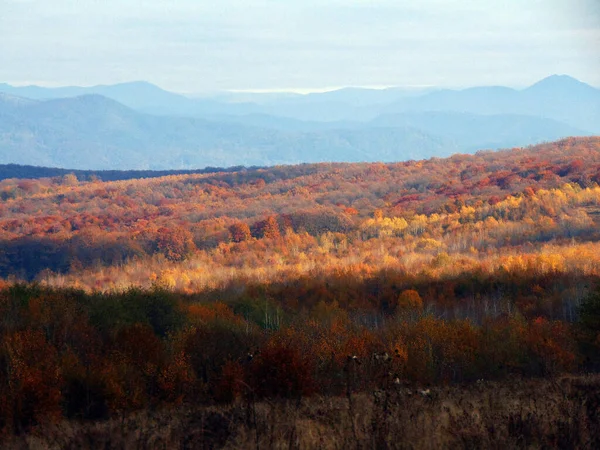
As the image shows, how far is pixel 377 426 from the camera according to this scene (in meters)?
11.1

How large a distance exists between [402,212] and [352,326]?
90443mm

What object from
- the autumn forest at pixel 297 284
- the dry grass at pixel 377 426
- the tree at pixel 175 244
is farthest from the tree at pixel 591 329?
the tree at pixel 175 244

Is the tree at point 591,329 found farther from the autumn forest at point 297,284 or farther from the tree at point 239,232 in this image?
the tree at point 239,232

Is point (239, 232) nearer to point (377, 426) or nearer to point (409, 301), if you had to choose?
point (409, 301)

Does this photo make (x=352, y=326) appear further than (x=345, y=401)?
Yes

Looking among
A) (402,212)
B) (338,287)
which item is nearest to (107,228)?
(402,212)

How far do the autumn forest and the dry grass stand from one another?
52 cm

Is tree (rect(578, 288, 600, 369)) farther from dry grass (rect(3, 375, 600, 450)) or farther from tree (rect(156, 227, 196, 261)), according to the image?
tree (rect(156, 227, 196, 261))

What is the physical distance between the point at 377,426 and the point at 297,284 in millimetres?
64992

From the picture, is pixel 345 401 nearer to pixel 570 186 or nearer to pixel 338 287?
pixel 338 287

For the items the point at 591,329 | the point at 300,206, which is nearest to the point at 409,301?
the point at 591,329

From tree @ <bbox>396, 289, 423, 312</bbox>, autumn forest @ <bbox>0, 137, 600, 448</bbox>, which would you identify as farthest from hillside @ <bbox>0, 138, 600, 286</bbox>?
tree @ <bbox>396, 289, 423, 312</bbox>

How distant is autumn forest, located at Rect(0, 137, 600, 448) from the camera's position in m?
20.3

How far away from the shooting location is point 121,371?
2223 cm
